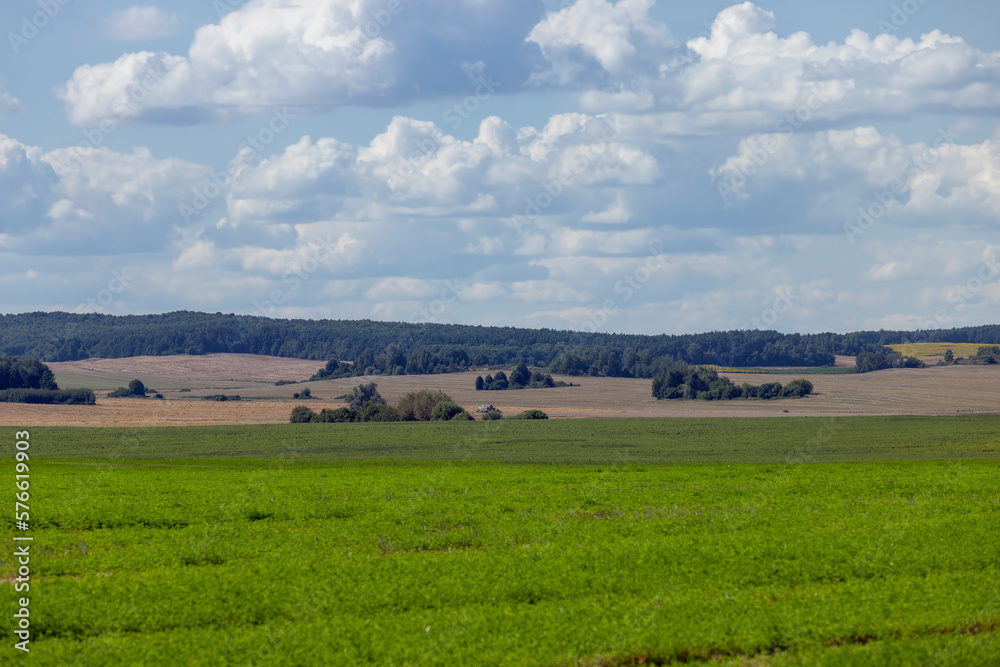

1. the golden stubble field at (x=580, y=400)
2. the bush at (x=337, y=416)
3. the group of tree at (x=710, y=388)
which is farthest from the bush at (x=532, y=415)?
the group of tree at (x=710, y=388)

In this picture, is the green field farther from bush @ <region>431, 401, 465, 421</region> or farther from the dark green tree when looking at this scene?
the dark green tree

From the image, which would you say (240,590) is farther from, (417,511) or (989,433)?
(989,433)

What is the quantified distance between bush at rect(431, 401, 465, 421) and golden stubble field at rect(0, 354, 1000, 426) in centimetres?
980

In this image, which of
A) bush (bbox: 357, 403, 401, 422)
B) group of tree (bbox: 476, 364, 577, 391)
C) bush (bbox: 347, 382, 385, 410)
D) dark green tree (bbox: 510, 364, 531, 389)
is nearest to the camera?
bush (bbox: 357, 403, 401, 422)

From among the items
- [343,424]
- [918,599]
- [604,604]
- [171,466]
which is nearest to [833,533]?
[918,599]

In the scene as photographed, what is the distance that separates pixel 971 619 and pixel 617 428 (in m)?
77.3

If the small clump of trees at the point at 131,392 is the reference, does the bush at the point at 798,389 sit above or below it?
above

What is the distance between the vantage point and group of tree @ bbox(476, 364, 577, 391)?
518ft

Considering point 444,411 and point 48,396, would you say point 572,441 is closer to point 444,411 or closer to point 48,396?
point 444,411

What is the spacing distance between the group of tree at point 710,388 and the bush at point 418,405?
38.8m

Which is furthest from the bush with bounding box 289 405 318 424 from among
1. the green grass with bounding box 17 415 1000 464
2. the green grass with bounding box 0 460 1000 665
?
the green grass with bounding box 0 460 1000 665

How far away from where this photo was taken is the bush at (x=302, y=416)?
109438 mm

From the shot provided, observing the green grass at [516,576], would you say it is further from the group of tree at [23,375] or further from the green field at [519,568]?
the group of tree at [23,375]

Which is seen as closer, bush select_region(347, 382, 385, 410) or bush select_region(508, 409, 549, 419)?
bush select_region(508, 409, 549, 419)
